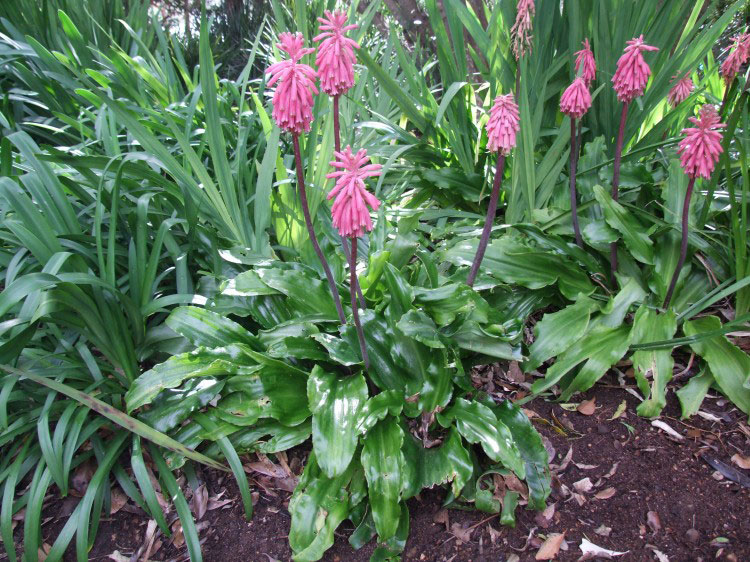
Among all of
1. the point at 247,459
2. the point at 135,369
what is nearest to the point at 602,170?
the point at 247,459

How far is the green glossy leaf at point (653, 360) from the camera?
6.78 ft

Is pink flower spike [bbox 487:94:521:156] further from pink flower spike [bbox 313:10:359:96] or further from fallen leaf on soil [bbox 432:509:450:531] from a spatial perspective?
fallen leaf on soil [bbox 432:509:450:531]

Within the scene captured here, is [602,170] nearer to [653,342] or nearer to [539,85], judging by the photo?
[539,85]

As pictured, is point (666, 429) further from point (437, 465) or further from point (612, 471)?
point (437, 465)

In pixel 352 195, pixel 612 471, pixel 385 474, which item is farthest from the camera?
pixel 612 471

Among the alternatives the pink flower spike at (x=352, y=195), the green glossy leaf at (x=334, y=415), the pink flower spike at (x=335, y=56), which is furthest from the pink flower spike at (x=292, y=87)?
the green glossy leaf at (x=334, y=415)

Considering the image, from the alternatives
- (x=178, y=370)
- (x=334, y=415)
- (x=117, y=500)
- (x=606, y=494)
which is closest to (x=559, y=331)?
(x=606, y=494)

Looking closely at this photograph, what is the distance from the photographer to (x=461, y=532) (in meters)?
1.85

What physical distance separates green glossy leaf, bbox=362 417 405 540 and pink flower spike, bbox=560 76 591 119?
1.30 meters

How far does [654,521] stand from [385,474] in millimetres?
901

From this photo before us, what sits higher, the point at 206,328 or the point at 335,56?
the point at 335,56

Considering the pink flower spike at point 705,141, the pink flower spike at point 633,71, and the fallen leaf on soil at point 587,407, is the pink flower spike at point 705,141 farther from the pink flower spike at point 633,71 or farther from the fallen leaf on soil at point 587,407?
the fallen leaf on soil at point 587,407

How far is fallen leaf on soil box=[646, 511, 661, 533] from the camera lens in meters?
1.78

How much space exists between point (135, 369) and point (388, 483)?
3.71 ft
